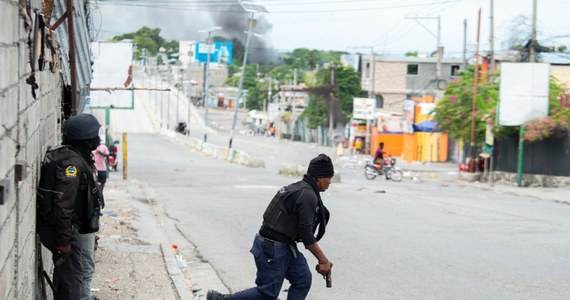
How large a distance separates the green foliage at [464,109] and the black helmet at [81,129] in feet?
101

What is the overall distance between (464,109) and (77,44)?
98.6 feet

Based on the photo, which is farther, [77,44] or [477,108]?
[477,108]

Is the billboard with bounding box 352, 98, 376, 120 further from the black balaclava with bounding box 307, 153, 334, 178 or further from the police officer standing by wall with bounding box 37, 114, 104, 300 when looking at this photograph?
the police officer standing by wall with bounding box 37, 114, 104, 300

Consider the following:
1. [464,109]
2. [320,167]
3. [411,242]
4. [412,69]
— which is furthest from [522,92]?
[412,69]

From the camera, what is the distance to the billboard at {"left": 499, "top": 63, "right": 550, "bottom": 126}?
31.3 meters

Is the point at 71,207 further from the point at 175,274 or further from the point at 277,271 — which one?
the point at 175,274

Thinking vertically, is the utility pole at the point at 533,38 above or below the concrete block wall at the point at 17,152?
above

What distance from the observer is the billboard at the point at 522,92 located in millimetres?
31297

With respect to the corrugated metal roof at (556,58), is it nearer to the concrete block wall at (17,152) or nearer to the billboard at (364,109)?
the billboard at (364,109)

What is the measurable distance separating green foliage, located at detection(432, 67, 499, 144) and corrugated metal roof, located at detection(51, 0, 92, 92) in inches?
1107

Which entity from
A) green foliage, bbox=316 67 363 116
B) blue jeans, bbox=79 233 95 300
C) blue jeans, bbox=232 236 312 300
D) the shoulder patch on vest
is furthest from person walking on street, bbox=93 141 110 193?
green foliage, bbox=316 67 363 116

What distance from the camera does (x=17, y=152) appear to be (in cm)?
476

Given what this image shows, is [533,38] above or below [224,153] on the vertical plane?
above

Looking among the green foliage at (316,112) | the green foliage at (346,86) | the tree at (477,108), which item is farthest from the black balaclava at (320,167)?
the green foliage at (346,86)
